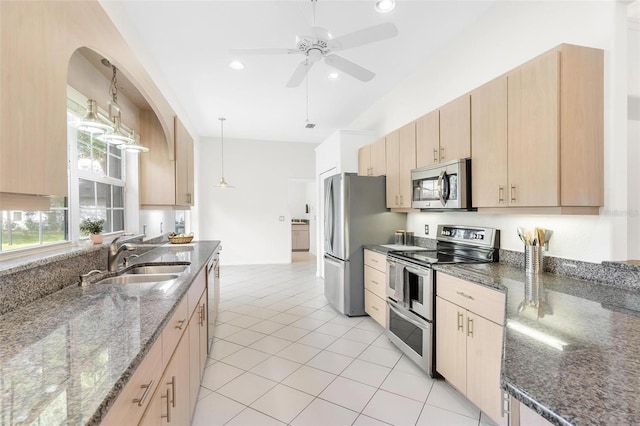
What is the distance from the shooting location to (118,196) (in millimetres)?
3176

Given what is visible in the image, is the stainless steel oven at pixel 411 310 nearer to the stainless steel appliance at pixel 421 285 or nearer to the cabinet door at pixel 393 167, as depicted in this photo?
the stainless steel appliance at pixel 421 285

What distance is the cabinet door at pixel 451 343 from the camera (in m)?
1.96

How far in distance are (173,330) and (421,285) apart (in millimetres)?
1814

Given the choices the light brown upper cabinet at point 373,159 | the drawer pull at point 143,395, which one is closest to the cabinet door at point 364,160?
the light brown upper cabinet at point 373,159

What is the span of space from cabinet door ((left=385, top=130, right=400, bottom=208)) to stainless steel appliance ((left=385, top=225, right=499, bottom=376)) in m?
0.70

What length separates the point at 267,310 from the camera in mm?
3859

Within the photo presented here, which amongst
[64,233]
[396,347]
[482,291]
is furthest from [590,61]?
[64,233]

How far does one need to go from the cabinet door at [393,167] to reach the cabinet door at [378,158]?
10cm

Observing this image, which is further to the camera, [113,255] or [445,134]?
[445,134]

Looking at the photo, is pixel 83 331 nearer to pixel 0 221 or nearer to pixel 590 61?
pixel 0 221

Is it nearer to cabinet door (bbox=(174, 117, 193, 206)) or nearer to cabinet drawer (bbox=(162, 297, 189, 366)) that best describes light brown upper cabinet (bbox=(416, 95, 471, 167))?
cabinet drawer (bbox=(162, 297, 189, 366))

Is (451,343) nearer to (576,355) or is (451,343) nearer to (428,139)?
(576,355)

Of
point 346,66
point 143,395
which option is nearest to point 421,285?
point 346,66

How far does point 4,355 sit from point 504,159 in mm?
2562
